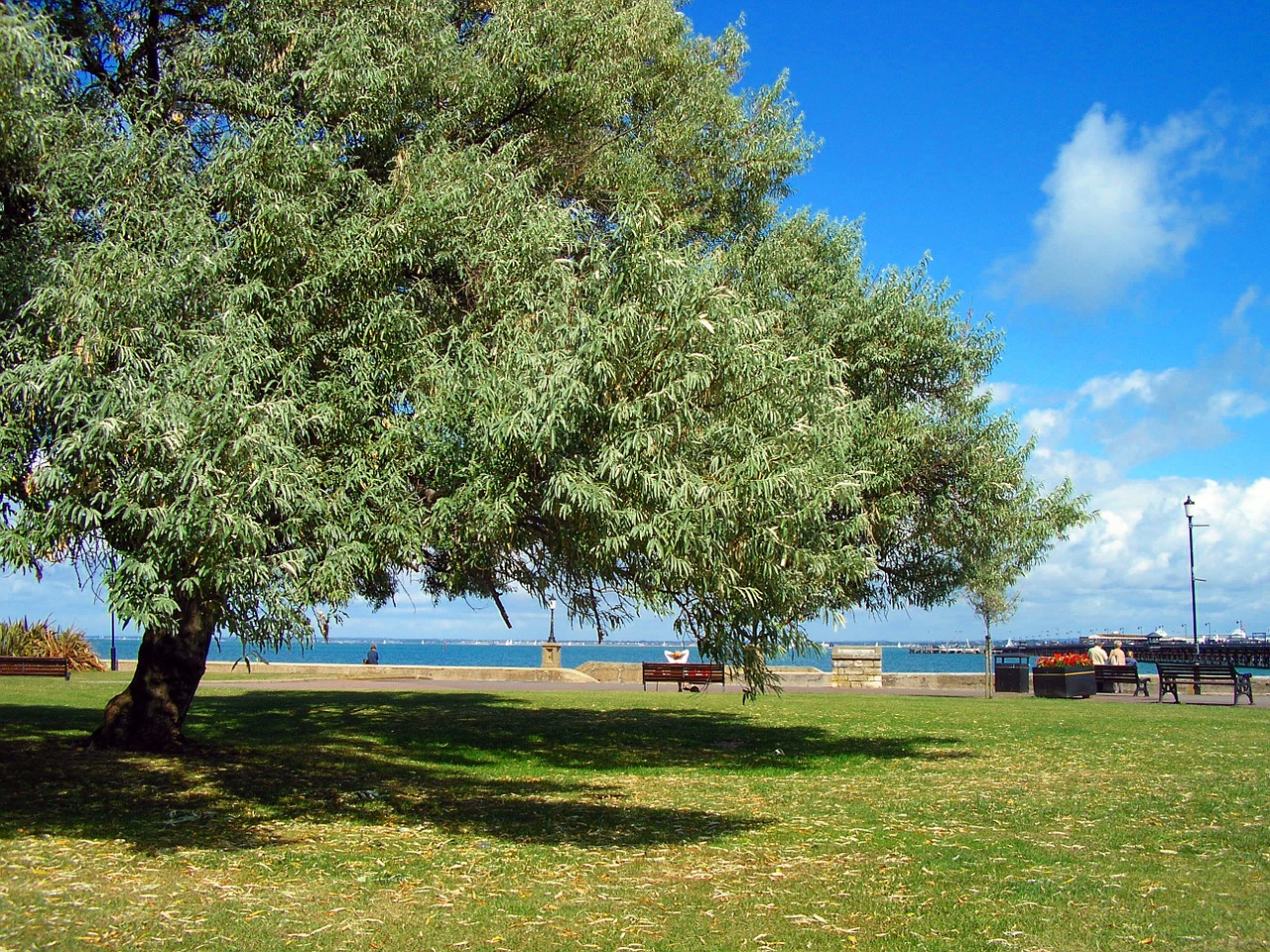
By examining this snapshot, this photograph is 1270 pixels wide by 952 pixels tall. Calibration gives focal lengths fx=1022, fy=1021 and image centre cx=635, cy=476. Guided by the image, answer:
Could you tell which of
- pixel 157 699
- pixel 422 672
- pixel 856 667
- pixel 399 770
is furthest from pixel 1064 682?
pixel 157 699

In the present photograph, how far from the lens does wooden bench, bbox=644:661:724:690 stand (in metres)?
29.5

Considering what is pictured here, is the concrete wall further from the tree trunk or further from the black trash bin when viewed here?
the tree trunk

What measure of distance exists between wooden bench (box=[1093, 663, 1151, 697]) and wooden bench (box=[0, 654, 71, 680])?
28531 mm

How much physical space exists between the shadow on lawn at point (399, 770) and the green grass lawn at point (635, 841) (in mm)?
67

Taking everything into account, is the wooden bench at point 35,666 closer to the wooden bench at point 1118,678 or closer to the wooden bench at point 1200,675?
the wooden bench at point 1118,678

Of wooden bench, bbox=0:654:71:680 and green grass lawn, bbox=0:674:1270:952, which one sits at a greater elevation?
wooden bench, bbox=0:654:71:680

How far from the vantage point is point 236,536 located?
289 inches

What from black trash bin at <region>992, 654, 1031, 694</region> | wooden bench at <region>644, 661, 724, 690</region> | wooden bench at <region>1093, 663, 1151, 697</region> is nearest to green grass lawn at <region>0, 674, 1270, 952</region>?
A: wooden bench at <region>1093, 663, 1151, 697</region>

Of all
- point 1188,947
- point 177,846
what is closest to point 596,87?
point 177,846

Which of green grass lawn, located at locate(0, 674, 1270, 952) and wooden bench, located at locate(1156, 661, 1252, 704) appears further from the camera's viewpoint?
wooden bench, located at locate(1156, 661, 1252, 704)

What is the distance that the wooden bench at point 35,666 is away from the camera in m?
28.2

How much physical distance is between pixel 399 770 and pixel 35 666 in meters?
20.2

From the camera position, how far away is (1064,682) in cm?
2727

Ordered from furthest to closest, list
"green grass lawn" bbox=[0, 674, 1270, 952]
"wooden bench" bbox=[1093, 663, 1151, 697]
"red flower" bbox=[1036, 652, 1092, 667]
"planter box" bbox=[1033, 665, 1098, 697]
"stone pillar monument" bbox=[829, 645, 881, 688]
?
"stone pillar monument" bbox=[829, 645, 881, 688]
"red flower" bbox=[1036, 652, 1092, 667]
"wooden bench" bbox=[1093, 663, 1151, 697]
"planter box" bbox=[1033, 665, 1098, 697]
"green grass lawn" bbox=[0, 674, 1270, 952]
